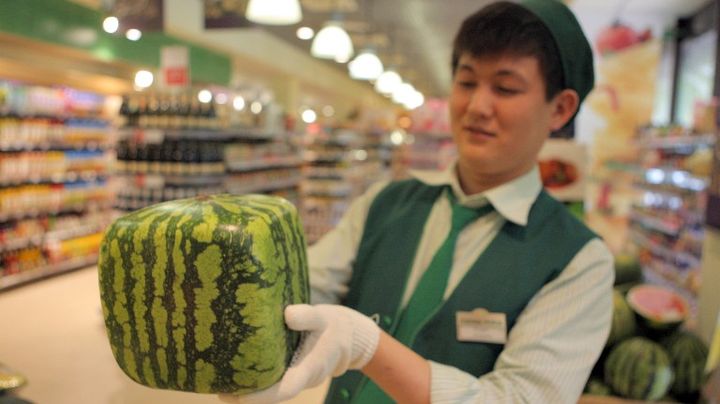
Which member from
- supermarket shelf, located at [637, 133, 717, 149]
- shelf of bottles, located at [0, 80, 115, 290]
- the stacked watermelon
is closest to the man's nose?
the stacked watermelon

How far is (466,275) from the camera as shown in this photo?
3.53ft

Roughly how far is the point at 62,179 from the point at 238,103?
102 inches

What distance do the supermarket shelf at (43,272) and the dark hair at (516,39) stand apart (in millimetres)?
6340

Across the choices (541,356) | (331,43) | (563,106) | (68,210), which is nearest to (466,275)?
(541,356)

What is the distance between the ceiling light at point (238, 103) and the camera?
6.35m

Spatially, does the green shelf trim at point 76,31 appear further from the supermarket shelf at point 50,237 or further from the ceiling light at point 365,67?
the ceiling light at point 365,67

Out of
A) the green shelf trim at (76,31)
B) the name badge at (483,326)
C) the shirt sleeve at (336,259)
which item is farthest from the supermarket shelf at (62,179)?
the name badge at (483,326)

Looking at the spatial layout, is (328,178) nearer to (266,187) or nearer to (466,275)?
(266,187)

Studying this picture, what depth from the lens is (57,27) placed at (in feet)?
21.9

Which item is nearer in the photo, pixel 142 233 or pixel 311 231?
pixel 142 233

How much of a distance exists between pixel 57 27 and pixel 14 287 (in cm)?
303

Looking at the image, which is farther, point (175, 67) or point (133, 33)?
point (133, 33)

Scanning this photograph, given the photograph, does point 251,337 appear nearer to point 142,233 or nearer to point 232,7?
point 142,233

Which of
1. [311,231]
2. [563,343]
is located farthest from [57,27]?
[563,343]
